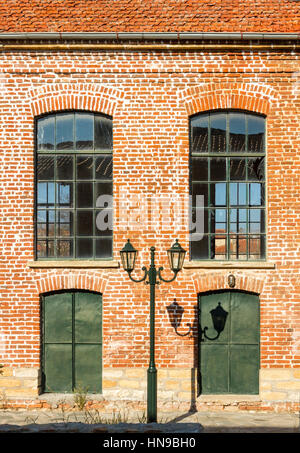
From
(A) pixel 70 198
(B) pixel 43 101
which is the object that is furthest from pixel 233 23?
(A) pixel 70 198

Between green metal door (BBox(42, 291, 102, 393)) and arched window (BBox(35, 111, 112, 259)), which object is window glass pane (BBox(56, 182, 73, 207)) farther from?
green metal door (BBox(42, 291, 102, 393))

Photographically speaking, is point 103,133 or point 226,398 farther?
point 103,133

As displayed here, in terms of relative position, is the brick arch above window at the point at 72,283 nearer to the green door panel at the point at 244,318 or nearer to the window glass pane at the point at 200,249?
the window glass pane at the point at 200,249

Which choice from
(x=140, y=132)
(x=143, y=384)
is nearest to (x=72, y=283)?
(x=143, y=384)

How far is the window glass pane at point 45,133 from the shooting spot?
9.58 metres

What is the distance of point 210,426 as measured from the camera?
8.11 meters

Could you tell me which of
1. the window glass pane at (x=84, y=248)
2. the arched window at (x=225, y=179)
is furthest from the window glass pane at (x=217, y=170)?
the window glass pane at (x=84, y=248)

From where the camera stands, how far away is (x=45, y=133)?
377 inches

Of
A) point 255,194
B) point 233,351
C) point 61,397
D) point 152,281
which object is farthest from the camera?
point 255,194

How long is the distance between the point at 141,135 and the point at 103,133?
2.56 ft

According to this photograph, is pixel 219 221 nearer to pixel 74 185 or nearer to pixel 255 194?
pixel 255 194

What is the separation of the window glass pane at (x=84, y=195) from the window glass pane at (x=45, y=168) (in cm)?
58

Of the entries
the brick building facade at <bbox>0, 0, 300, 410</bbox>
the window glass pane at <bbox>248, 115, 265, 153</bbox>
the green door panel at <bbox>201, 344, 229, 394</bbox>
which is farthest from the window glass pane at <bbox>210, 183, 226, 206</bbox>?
the green door panel at <bbox>201, 344, 229, 394</bbox>

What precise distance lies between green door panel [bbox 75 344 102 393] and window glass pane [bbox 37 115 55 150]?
3.92m
